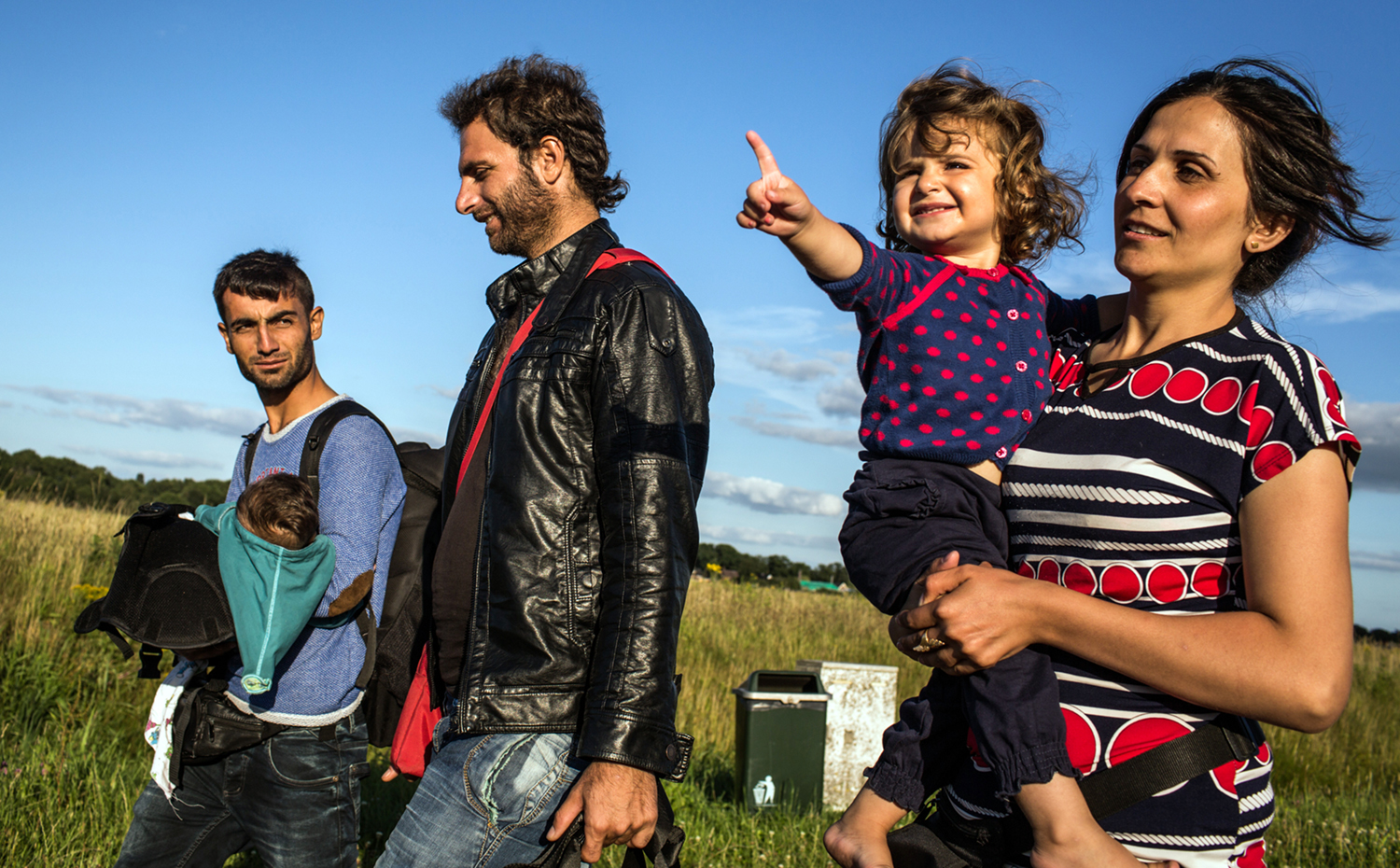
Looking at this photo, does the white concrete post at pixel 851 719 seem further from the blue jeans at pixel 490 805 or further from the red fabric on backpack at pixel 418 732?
the blue jeans at pixel 490 805

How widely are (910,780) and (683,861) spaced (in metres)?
3.55

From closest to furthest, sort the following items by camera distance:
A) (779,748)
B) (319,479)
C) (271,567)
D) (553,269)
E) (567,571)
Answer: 1. (567,571)
2. (553,269)
3. (271,567)
4. (319,479)
5. (779,748)

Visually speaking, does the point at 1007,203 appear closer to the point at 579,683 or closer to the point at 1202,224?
the point at 1202,224

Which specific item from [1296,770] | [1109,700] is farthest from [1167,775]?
[1296,770]

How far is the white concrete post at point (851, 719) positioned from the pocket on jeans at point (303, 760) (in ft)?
13.1

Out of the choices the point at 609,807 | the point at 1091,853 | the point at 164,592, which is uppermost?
the point at 164,592

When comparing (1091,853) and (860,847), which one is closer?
(1091,853)

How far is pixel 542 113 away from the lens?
8.98 feet

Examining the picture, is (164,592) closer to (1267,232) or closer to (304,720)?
(304,720)

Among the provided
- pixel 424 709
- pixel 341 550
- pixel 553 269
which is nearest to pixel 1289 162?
pixel 553 269

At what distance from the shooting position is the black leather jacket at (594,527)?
2090 millimetres

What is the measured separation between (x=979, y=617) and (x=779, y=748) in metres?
4.89

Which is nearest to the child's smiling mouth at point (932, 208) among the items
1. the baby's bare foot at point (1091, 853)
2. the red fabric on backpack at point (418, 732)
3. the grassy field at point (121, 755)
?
the baby's bare foot at point (1091, 853)

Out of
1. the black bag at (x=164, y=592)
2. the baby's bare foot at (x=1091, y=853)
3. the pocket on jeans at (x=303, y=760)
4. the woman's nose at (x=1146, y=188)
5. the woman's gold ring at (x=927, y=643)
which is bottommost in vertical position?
the pocket on jeans at (x=303, y=760)
